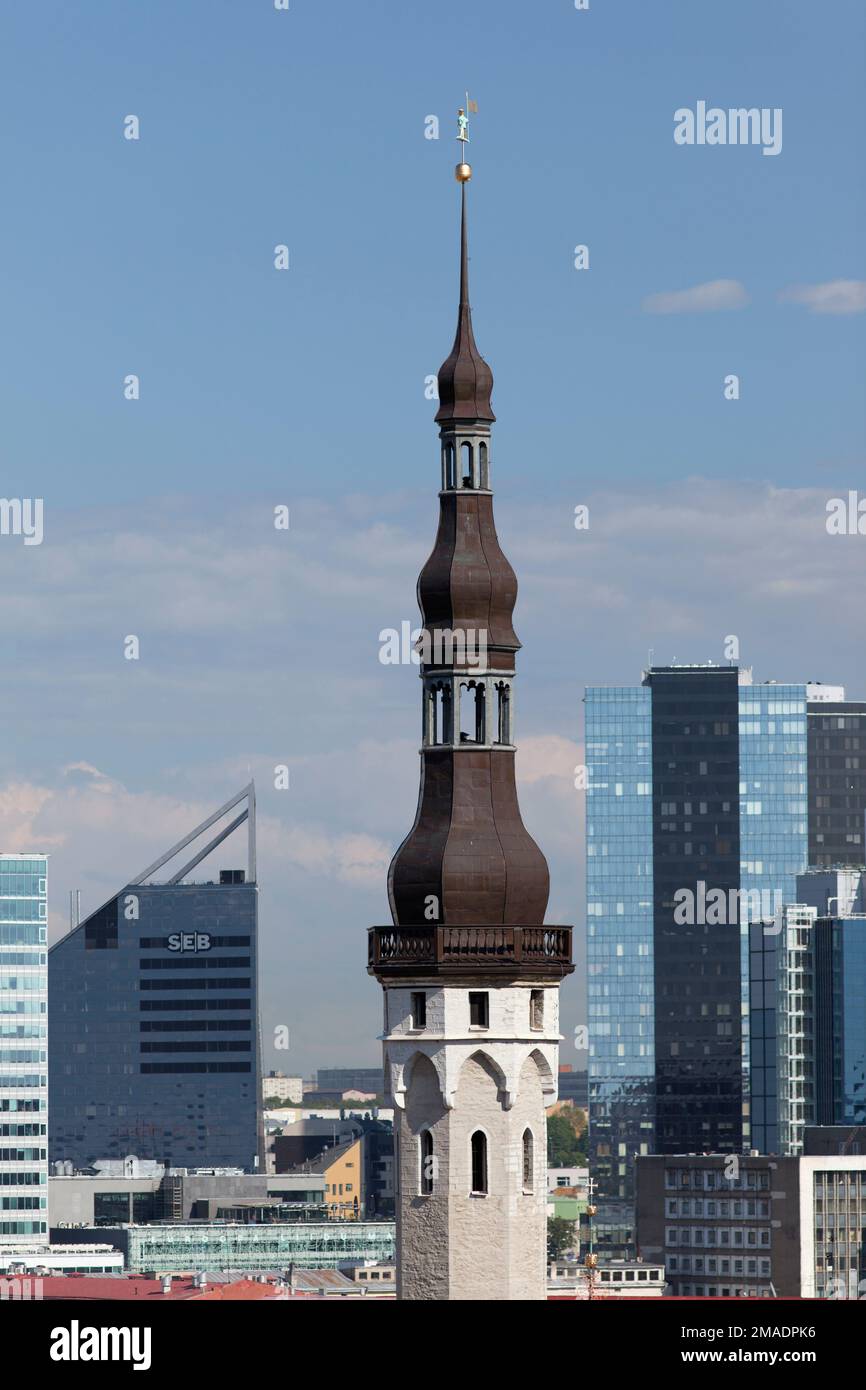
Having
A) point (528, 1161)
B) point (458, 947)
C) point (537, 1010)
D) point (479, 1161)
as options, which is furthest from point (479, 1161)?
point (458, 947)

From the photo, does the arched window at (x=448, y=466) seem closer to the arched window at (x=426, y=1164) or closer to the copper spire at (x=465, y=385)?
the copper spire at (x=465, y=385)

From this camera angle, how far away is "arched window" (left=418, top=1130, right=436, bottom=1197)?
6425 centimetres

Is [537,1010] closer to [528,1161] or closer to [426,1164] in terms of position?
[528,1161]

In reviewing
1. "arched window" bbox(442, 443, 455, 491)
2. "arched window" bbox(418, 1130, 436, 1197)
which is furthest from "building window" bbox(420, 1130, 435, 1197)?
"arched window" bbox(442, 443, 455, 491)

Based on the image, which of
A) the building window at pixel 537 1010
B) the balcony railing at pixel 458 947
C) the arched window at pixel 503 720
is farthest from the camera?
the arched window at pixel 503 720

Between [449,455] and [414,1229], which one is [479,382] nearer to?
[449,455]

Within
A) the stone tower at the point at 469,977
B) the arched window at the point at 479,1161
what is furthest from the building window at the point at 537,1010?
the arched window at the point at 479,1161

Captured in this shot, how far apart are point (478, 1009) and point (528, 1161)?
310cm

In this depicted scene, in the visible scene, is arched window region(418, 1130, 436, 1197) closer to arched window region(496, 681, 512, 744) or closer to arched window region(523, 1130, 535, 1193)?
arched window region(523, 1130, 535, 1193)

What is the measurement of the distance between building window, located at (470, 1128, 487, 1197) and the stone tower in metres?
0.03

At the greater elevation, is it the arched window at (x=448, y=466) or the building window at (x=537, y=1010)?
the arched window at (x=448, y=466)

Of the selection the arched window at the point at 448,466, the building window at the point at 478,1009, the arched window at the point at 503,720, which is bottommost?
the building window at the point at 478,1009

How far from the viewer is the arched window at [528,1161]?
64375mm
